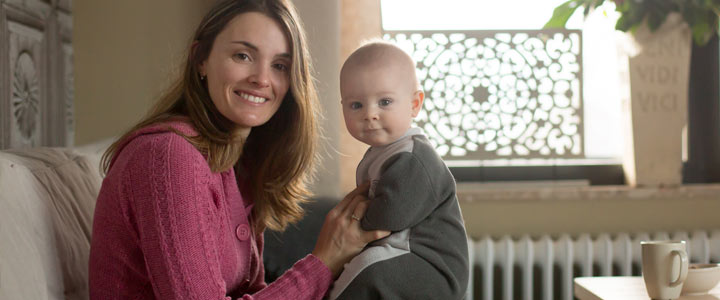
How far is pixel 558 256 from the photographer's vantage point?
8.30ft

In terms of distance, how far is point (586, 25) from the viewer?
2750 mm

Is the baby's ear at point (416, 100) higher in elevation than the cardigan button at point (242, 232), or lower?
higher

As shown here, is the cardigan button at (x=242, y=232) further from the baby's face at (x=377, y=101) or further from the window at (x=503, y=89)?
the window at (x=503, y=89)

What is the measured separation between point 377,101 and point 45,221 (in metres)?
0.63

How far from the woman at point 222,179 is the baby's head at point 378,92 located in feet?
0.35

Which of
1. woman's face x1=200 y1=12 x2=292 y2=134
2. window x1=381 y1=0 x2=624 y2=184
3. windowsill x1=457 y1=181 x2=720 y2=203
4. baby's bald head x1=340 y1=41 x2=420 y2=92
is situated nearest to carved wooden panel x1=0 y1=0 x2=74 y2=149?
woman's face x1=200 y1=12 x2=292 y2=134

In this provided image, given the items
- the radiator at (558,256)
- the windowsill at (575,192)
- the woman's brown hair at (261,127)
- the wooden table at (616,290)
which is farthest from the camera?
the windowsill at (575,192)

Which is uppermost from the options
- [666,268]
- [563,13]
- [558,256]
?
[563,13]

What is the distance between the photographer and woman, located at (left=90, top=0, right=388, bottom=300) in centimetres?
105

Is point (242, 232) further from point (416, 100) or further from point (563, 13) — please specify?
point (563, 13)

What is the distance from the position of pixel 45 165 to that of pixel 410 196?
67 cm

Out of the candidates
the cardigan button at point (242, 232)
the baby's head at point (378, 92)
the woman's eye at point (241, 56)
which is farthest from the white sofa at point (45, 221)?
the baby's head at point (378, 92)

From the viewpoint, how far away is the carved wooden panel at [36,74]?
1891 mm

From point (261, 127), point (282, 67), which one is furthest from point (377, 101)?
point (261, 127)
